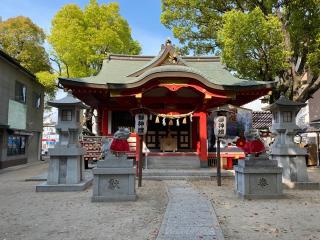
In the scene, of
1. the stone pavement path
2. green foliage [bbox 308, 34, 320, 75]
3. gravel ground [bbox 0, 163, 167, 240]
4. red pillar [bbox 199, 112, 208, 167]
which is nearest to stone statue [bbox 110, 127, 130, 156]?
gravel ground [bbox 0, 163, 167, 240]

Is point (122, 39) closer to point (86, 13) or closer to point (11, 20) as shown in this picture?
point (86, 13)

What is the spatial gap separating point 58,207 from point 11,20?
2494 centimetres

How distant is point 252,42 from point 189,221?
11.1 meters

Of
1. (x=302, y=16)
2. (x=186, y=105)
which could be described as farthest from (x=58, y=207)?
(x=302, y=16)

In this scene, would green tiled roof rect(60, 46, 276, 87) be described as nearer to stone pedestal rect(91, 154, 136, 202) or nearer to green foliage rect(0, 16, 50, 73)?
stone pedestal rect(91, 154, 136, 202)

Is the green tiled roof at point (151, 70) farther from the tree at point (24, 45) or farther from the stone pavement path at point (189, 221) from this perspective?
the tree at point (24, 45)

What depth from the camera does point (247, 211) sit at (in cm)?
744

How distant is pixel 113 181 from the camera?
8.87 m

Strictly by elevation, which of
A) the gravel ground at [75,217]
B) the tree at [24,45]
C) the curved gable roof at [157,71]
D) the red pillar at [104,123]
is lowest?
the gravel ground at [75,217]

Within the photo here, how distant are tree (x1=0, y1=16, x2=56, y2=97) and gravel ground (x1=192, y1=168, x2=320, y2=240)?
21.4m

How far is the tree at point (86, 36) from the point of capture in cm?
2488

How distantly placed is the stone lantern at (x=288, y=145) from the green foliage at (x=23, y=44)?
22.0 metres

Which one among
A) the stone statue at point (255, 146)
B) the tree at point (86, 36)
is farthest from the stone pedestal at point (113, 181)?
the tree at point (86, 36)

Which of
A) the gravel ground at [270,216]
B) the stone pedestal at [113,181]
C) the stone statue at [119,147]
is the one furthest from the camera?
the stone statue at [119,147]
